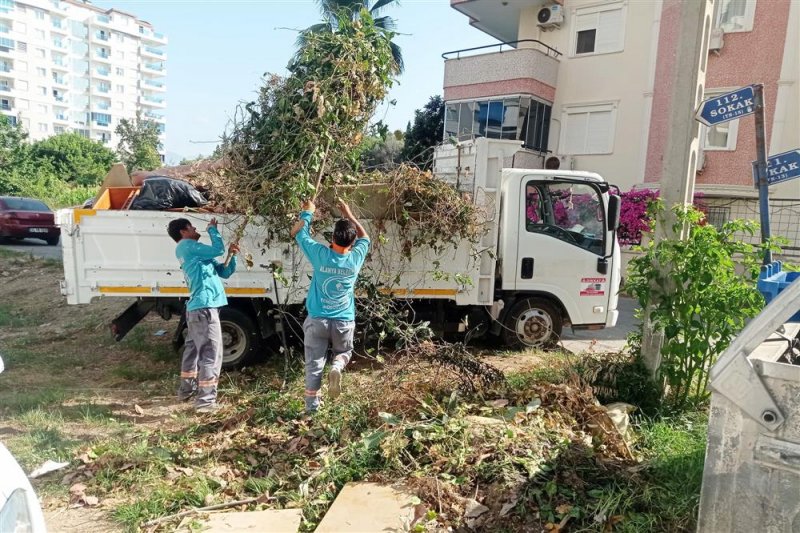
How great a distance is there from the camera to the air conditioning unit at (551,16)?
16.1 m

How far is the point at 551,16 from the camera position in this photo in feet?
53.3

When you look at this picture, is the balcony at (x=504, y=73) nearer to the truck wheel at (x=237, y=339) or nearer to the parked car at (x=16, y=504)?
the truck wheel at (x=237, y=339)

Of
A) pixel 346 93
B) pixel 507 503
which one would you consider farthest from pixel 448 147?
pixel 507 503

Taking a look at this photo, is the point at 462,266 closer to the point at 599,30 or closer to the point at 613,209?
the point at 613,209

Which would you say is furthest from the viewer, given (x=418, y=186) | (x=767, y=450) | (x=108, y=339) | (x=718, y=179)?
(x=718, y=179)

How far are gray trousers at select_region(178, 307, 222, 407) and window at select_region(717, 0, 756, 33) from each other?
15054 millimetres

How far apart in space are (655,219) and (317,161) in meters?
2.91

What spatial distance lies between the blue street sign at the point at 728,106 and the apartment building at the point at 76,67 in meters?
73.7

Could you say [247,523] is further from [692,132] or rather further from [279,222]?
[692,132]

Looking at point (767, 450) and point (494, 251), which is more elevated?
point (494, 251)

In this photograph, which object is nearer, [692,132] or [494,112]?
[692,132]

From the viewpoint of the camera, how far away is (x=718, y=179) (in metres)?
13.9

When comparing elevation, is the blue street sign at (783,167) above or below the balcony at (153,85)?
below

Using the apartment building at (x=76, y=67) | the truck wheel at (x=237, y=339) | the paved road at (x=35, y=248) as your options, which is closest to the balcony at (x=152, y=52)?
the apartment building at (x=76, y=67)
